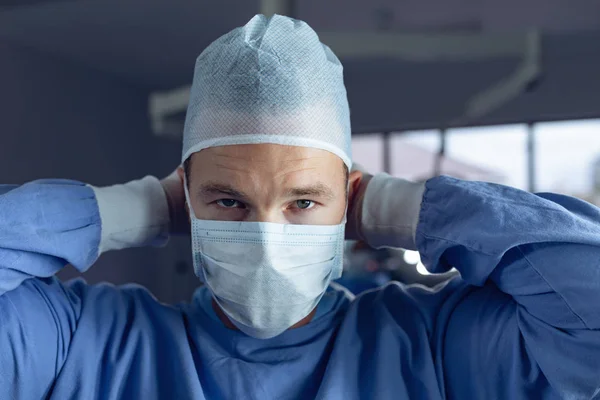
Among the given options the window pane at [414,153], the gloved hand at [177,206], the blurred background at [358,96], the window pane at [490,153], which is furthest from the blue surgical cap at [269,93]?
the window pane at [414,153]

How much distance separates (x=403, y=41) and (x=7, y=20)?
1977 mm

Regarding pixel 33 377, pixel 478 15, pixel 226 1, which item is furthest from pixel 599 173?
pixel 33 377

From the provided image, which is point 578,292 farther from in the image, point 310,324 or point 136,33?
point 136,33

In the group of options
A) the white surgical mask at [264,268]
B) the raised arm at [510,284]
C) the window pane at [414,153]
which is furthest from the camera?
the window pane at [414,153]

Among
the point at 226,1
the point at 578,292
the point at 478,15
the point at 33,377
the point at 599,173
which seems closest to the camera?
the point at 578,292

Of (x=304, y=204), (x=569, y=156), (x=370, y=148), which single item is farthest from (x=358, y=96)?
(x=304, y=204)

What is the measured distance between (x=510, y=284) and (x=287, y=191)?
0.36m

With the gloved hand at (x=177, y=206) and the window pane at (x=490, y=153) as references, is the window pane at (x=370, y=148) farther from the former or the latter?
the gloved hand at (x=177, y=206)

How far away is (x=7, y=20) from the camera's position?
8.46 feet

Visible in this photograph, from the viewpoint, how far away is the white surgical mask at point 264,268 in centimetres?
81

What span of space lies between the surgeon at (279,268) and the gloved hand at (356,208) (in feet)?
0.04

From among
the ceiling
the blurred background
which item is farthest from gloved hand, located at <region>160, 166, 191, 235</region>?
Result: the blurred background

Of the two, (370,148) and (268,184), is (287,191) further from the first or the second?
(370,148)

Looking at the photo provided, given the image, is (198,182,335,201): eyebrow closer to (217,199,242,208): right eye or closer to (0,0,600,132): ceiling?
(217,199,242,208): right eye
